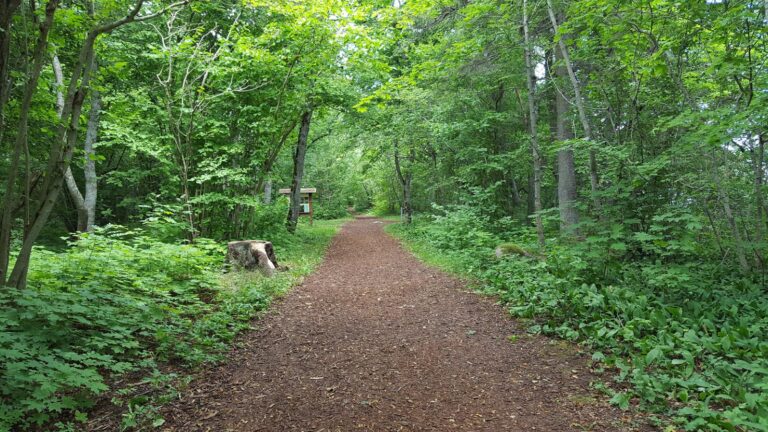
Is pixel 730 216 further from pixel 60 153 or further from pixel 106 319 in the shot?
pixel 60 153

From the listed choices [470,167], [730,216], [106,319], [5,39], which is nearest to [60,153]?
[5,39]

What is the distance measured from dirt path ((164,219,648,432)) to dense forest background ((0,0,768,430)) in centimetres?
40

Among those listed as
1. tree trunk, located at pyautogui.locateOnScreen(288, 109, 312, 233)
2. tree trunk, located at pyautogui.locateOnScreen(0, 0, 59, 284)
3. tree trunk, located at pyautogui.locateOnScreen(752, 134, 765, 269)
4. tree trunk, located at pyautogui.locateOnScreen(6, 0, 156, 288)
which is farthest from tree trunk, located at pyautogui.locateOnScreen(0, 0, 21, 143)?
tree trunk, located at pyautogui.locateOnScreen(288, 109, 312, 233)

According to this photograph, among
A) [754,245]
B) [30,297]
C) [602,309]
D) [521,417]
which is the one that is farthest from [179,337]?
[754,245]

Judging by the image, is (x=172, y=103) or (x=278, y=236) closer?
(x=172, y=103)

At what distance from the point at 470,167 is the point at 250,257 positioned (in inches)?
302

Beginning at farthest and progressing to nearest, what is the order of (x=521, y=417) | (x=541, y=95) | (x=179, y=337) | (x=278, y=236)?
(x=278, y=236)
(x=541, y=95)
(x=179, y=337)
(x=521, y=417)

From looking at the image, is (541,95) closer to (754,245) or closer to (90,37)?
(754,245)

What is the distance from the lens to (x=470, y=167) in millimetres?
12211

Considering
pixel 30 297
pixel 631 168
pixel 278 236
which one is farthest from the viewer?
pixel 278 236

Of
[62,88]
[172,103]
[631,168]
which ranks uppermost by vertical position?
[172,103]

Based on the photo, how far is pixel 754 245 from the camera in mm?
4738

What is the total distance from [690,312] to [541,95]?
7857 millimetres

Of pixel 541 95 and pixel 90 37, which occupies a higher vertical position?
pixel 541 95
